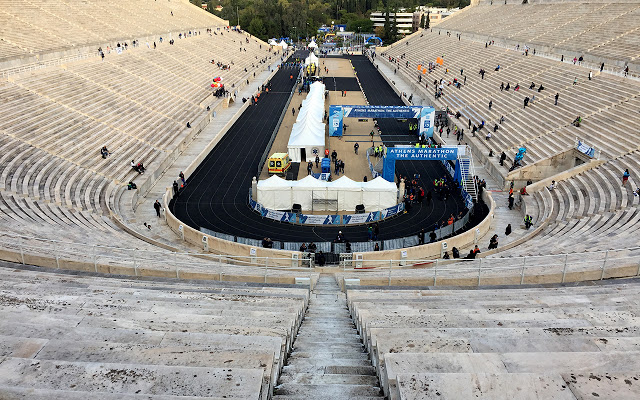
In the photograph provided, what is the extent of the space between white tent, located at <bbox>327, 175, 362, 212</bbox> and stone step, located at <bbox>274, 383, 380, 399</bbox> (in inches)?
616

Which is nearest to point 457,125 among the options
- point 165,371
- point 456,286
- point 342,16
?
point 456,286

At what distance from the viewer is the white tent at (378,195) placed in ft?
70.4

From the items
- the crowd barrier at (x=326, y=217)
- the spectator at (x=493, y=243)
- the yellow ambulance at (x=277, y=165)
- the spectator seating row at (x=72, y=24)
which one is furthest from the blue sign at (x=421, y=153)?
the spectator seating row at (x=72, y=24)

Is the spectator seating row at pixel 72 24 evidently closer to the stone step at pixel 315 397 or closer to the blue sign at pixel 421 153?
the blue sign at pixel 421 153

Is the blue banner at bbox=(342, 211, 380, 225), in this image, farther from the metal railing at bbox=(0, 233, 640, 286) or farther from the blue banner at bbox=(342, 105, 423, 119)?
the blue banner at bbox=(342, 105, 423, 119)

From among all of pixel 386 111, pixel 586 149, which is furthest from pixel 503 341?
pixel 386 111

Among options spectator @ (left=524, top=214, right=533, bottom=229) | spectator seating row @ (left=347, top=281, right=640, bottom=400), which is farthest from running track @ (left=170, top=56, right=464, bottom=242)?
spectator seating row @ (left=347, top=281, right=640, bottom=400)

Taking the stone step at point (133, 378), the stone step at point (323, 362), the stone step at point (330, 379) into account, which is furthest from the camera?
the stone step at point (323, 362)

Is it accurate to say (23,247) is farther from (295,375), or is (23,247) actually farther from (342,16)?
(342,16)

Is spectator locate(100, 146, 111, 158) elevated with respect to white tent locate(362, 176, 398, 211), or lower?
elevated

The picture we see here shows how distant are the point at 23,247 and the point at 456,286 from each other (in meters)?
10.7

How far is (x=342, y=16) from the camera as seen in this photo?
154 meters

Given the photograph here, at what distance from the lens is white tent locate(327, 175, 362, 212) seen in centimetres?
2156

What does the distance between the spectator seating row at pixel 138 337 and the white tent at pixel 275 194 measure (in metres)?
10.8
